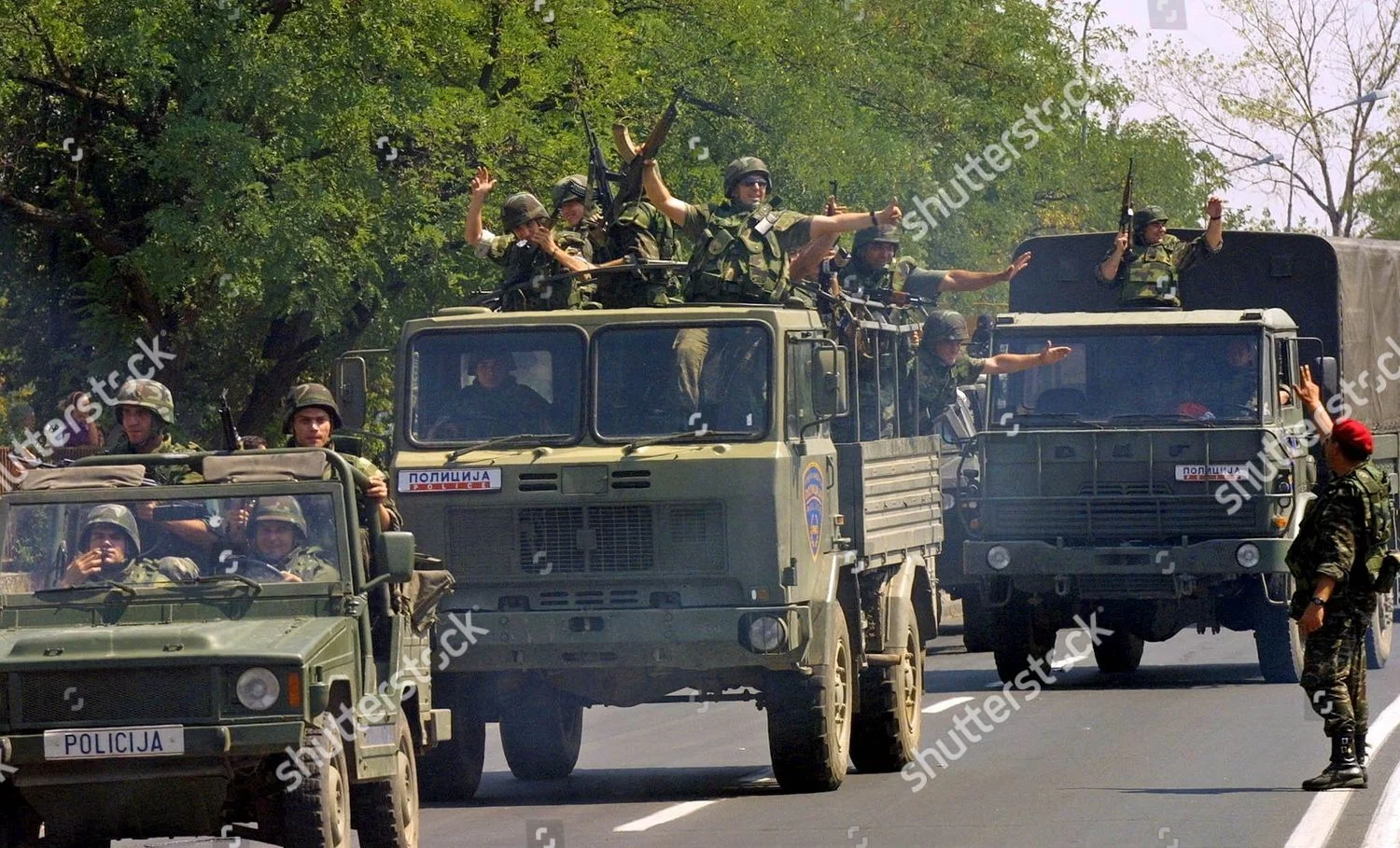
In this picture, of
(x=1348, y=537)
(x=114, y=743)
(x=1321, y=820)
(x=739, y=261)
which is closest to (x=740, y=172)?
(x=739, y=261)

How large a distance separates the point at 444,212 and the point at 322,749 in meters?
15.9

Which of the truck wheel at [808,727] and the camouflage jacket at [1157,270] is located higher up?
the camouflage jacket at [1157,270]

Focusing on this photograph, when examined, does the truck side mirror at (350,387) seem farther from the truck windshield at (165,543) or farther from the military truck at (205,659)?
the truck windshield at (165,543)

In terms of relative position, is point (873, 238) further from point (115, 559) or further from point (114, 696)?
point (114, 696)

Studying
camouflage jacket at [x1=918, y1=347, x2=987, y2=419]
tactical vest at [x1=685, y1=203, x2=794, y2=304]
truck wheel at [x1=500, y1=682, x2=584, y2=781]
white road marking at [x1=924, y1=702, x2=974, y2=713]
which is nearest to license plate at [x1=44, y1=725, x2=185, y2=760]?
truck wheel at [x1=500, y1=682, x2=584, y2=781]

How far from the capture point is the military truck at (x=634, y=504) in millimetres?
12094

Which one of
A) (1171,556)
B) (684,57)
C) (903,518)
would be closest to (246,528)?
(903,518)

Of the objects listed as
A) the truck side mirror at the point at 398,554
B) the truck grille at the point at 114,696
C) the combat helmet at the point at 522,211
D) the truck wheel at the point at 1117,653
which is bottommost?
the truck wheel at the point at 1117,653

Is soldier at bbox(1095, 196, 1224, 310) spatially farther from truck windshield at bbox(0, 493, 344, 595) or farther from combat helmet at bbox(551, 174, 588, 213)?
truck windshield at bbox(0, 493, 344, 595)

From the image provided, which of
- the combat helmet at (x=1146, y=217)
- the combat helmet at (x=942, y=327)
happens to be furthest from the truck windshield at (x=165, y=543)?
the combat helmet at (x=1146, y=217)

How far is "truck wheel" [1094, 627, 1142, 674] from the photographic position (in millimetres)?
19906

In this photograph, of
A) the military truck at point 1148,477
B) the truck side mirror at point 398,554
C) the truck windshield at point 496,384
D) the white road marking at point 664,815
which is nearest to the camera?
the truck side mirror at point 398,554

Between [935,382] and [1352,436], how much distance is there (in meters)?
4.68

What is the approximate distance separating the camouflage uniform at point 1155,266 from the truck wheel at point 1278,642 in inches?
100.0
